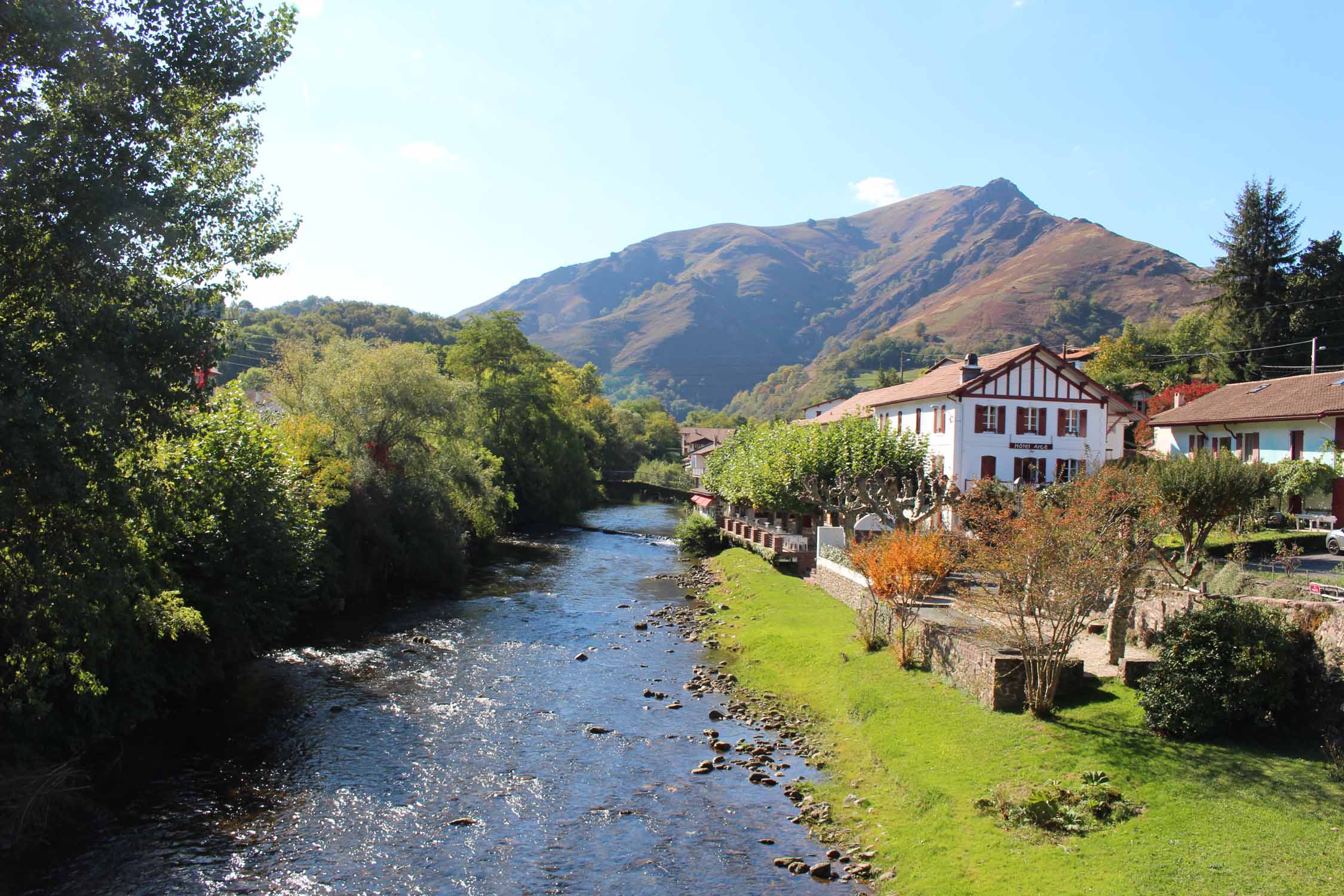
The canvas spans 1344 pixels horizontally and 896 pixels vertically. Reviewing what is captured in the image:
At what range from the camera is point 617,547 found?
→ 2264 inches

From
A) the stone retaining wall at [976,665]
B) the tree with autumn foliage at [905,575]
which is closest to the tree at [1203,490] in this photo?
the tree with autumn foliage at [905,575]

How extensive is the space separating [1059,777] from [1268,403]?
117ft

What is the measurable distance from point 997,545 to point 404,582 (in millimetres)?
28039

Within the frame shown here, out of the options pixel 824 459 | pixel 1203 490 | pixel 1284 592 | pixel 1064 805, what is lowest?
pixel 1064 805

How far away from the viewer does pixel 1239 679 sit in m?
15.4

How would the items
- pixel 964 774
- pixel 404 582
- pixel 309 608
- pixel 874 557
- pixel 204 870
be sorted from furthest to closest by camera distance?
pixel 404 582, pixel 309 608, pixel 874 557, pixel 964 774, pixel 204 870

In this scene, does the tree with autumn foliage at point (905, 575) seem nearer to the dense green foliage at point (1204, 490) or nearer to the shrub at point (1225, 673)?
the dense green foliage at point (1204, 490)

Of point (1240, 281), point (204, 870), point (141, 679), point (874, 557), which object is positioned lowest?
point (204, 870)

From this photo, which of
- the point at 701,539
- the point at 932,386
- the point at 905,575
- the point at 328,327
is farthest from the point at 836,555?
the point at 328,327

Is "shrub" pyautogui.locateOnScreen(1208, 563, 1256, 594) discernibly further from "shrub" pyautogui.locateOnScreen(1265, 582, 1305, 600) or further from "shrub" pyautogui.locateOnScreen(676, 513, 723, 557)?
"shrub" pyautogui.locateOnScreen(676, 513, 723, 557)

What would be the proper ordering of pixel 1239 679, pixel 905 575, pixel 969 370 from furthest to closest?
pixel 969 370 → pixel 905 575 → pixel 1239 679

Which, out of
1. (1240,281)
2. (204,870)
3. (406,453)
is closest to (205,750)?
(204,870)

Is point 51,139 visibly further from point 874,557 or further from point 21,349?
point 874,557

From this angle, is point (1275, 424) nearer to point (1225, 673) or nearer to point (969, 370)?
point (969, 370)
